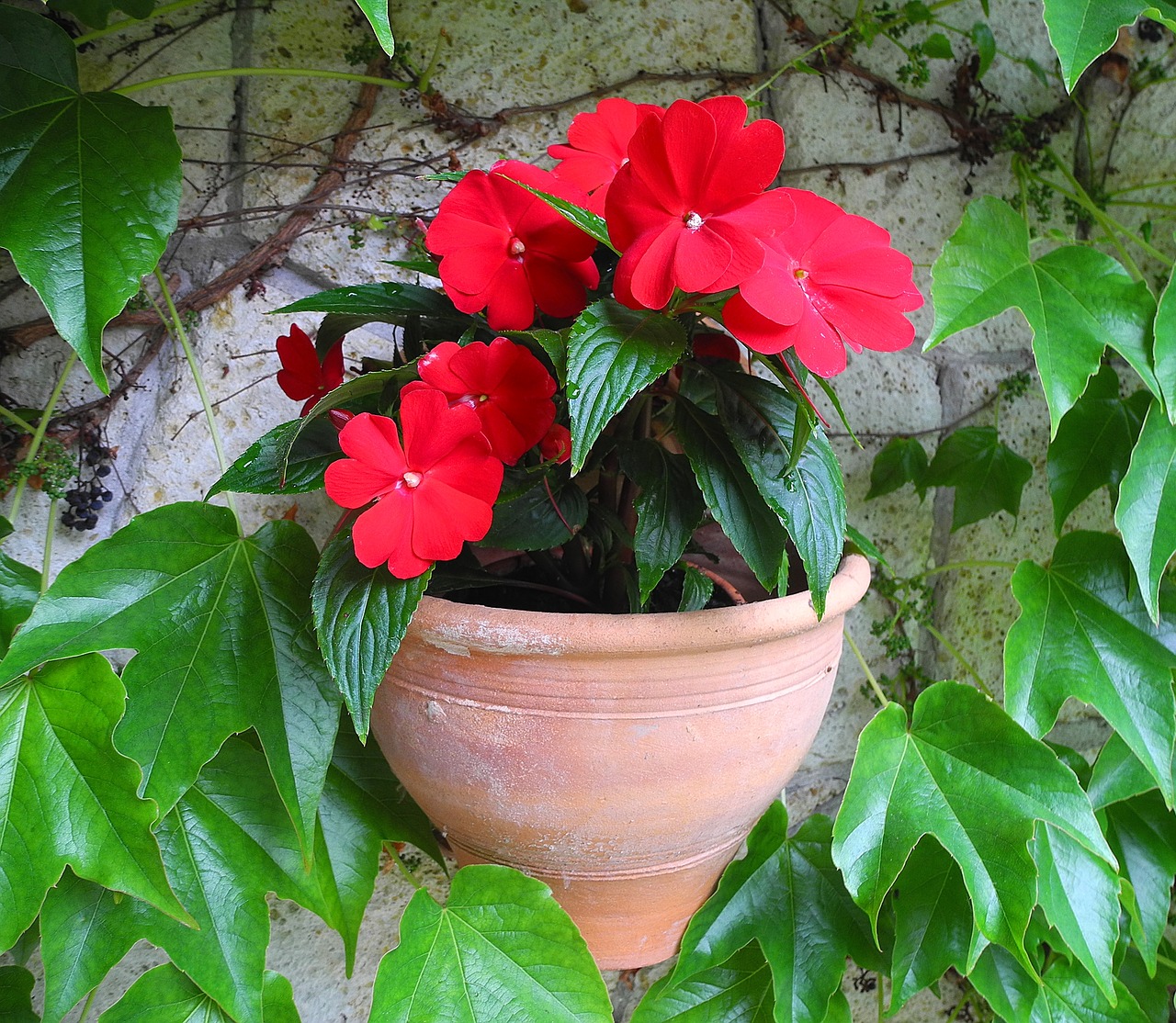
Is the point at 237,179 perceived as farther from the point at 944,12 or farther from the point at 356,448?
the point at 944,12

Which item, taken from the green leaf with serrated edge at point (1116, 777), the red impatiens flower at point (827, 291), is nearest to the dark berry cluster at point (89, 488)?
the red impatiens flower at point (827, 291)

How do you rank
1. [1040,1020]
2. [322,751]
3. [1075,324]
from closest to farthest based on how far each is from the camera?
[322,751], [1075,324], [1040,1020]

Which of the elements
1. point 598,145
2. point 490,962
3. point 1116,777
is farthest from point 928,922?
point 598,145

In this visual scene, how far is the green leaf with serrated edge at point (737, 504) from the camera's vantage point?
561 millimetres

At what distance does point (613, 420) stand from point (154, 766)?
1.27 ft

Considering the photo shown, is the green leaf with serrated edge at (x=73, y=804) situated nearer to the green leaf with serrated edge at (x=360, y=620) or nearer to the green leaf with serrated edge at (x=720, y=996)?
the green leaf with serrated edge at (x=360, y=620)

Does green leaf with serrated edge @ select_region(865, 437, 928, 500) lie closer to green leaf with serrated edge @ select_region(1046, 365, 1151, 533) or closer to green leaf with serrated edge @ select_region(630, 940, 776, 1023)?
green leaf with serrated edge @ select_region(1046, 365, 1151, 533)

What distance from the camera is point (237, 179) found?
2.85 feet

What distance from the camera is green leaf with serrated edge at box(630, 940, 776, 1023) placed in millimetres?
819

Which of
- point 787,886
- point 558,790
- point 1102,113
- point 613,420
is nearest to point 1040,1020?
point 787,886

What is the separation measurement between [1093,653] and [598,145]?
605 millimetres

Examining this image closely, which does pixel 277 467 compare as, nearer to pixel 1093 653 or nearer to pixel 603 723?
pixel 603 723

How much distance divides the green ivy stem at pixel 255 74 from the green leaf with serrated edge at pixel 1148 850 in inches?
40.8

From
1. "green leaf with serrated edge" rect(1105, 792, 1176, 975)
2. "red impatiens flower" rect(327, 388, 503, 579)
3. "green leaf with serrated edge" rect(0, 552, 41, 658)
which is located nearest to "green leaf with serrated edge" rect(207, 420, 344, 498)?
"red impatiens flower" rect(327, 388, 503, 579)
